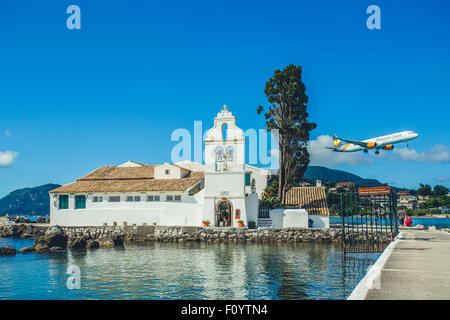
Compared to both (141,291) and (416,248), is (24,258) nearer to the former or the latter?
(141,291)

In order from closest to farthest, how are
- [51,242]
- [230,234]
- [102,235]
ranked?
[51,242] → [230,234] → [102,235]

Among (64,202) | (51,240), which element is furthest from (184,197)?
(64,202)

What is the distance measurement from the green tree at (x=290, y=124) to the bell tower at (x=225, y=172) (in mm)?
6837

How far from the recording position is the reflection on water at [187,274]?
1636 cm

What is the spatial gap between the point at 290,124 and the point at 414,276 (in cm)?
3268

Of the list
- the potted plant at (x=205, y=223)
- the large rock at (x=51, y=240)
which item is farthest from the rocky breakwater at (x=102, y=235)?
the potted plant at (x=205, y=223)

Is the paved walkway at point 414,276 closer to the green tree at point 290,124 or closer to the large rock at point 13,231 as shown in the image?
the green tree at point 290,124

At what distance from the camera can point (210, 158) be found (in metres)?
38.7

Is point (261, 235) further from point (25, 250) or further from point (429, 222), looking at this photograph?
point (429, 222)

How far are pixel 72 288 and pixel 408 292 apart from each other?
536 inches

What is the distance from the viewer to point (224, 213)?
4031 centimetres

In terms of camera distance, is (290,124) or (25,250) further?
(290,124)
